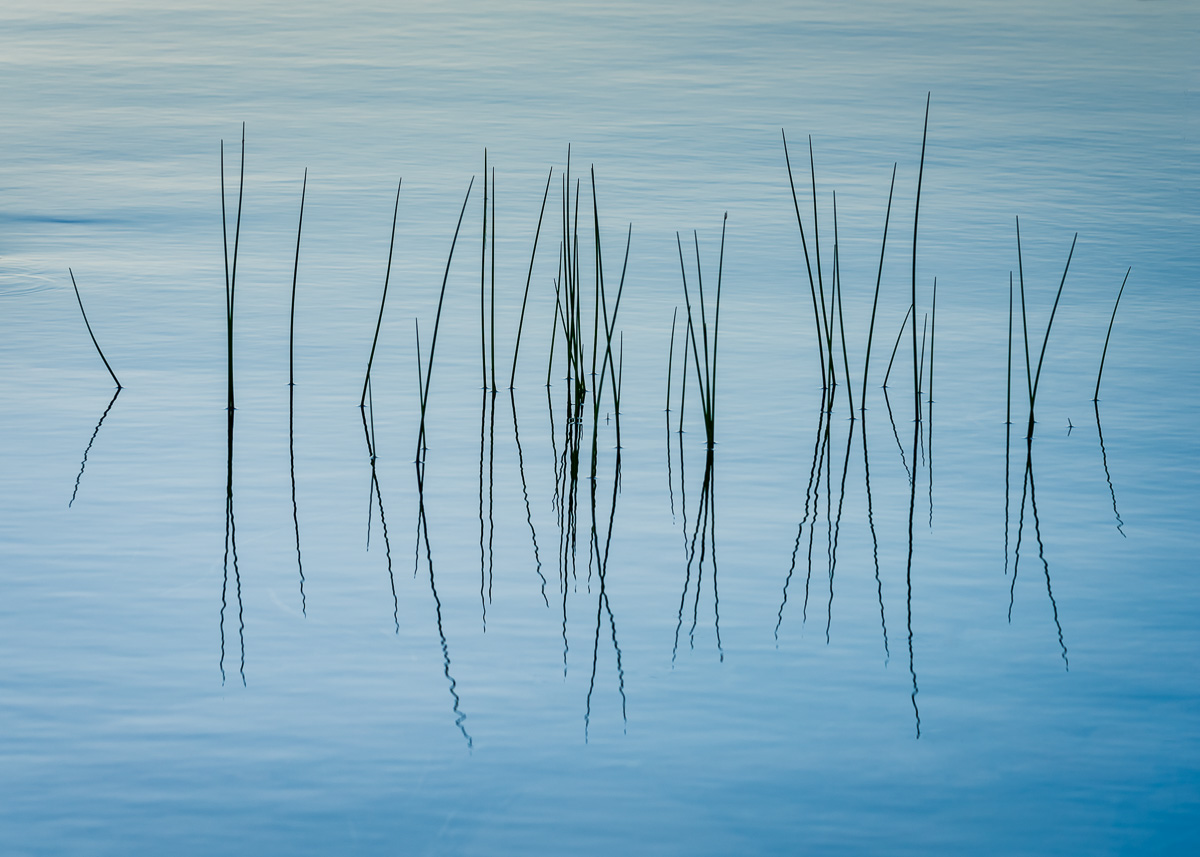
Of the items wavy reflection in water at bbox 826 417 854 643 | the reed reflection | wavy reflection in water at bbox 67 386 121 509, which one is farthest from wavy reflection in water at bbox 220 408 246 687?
wavy reflection in water at bbox 826 417 854 643

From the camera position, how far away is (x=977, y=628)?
2084 mm

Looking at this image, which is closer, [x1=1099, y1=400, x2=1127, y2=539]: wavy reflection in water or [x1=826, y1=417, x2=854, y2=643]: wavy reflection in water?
[x1=826, y1=417, x2=854, y2=643]: wavy reflection in water

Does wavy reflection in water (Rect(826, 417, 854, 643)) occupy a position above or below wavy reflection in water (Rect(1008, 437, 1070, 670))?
below

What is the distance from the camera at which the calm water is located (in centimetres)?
166

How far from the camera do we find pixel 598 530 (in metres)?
2.43

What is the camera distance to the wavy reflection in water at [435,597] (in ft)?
5.94

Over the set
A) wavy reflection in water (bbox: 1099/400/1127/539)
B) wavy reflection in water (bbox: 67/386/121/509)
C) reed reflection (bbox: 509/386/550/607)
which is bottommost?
wavy reflection in water (bbox: 67/386/121/509)

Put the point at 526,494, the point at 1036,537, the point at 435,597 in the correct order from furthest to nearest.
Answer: the point at 526,494 < the point at 1036,537 < the point at 435,597

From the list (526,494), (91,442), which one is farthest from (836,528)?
(91,442)

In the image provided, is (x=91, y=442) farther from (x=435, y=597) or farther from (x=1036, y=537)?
(x=1036, y=537)

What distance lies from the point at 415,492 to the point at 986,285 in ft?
6.49

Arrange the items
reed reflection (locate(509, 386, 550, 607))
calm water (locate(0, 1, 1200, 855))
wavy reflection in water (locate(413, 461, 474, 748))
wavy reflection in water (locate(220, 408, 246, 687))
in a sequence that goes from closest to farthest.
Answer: calm water (locate(0, 1, 1200, 855))
wavy reflection in water (locate(413, 461, 474, 748))
wavy reflection in water (locate(220, 408, 246, 687))
reed reflection (locate(509, 386, 550, 607))

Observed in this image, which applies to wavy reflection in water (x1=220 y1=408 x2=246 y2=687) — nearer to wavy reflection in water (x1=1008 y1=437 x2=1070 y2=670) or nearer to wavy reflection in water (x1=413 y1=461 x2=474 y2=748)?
wavy reflection in water (x1=413 y1=461 x2=474 y2=748)

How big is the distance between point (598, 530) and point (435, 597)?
0.35 metres
